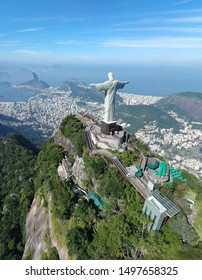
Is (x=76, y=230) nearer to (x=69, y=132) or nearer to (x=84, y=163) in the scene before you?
(x=84, y=163)

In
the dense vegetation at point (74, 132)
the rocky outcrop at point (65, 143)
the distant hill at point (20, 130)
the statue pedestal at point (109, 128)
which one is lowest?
the distant hill at point (20, 130)

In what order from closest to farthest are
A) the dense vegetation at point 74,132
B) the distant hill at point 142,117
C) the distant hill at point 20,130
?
the dense vegetation at point 74,132 → the distant hill at point 20,130 → the distant hill at point 142,117

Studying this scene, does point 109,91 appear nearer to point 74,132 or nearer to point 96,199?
point 74,132

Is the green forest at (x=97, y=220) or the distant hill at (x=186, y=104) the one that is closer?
the green forest at (x=97, y=220)

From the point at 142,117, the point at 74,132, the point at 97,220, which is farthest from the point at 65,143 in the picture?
the point at 142,117

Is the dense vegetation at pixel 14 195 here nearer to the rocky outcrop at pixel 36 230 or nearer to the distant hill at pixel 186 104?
the rocky outcrop at pixel 36 230

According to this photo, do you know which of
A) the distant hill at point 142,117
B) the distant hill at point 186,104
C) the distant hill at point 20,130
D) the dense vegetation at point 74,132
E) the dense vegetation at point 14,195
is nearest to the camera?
the dense vegetation at point 74,132

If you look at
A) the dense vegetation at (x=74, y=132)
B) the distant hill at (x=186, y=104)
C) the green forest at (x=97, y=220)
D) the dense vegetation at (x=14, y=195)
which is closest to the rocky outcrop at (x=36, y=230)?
the green forest at (x=97, y=220)

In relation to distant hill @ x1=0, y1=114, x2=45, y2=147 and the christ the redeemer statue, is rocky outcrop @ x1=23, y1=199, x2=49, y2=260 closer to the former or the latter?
the christ the redeemer statue
